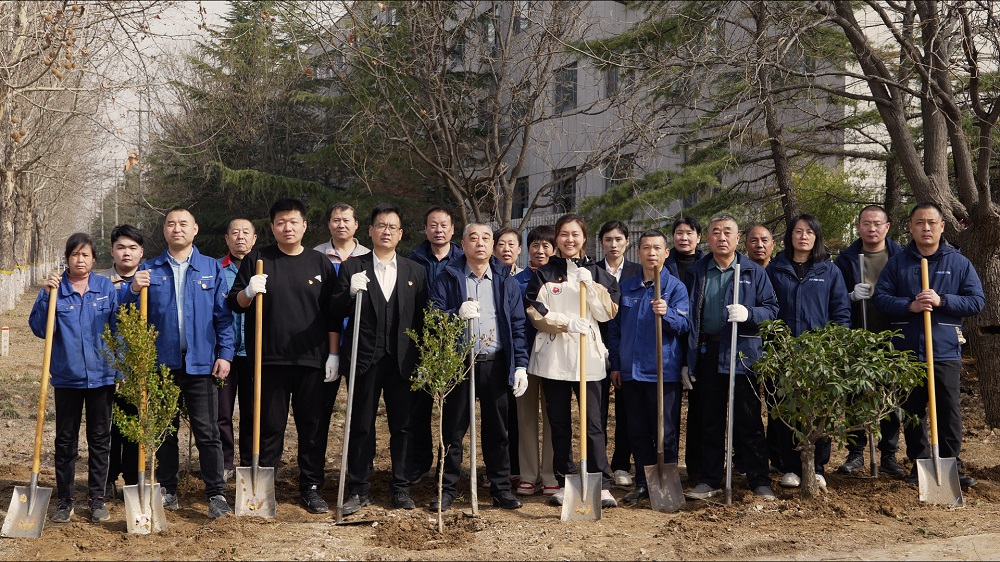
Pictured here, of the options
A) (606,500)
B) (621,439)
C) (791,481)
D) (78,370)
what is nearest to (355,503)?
(606,500)

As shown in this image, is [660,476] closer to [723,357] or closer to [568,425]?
[568,425]

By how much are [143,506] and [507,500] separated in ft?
7.63

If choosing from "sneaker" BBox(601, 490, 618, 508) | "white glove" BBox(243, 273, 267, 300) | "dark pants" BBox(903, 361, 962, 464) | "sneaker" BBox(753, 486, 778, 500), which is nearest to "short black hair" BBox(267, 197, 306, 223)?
"white glove" BBox(243, 273, 267, 300)

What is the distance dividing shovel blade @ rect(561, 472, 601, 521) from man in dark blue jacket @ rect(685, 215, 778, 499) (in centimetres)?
83

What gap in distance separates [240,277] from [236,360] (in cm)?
80

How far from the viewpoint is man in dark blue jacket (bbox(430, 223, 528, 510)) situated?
5.96 m

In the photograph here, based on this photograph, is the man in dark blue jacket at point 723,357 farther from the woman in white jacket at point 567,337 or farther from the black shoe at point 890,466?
the black shoe at point 890,466

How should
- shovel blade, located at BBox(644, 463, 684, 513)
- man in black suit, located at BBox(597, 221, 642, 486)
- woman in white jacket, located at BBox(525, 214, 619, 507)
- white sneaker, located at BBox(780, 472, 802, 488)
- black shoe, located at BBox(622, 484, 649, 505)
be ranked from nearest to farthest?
shovel blade, located at BBox(644, 463, 684, 513), woman in white jacket, located at BBox(525, 214, 619, 507), black shoe, located at BBox(622, 484, 649, 505), white sneaker, located at BBox(780, 472, 802, 488), man in black suit, located at BBox(597, 221, 642, 486)

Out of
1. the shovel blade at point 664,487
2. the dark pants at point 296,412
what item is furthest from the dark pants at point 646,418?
the dark pants at point 296,412

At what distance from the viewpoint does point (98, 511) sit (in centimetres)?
559

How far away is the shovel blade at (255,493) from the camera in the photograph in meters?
5.60

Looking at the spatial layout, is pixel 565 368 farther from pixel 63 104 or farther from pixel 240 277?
pixel 63 104

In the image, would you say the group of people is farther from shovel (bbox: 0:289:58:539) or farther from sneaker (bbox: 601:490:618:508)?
shovel (bbox: 0:289:58:539)

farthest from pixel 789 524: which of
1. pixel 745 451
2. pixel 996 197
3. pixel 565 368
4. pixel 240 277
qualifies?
pixel 996 197
